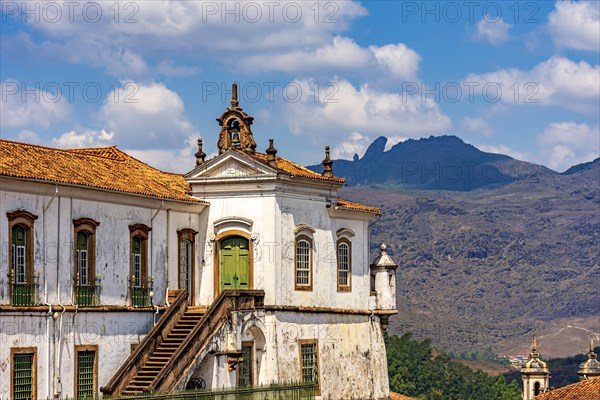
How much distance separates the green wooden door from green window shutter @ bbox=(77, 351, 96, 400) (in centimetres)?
672

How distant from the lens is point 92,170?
43.1 m

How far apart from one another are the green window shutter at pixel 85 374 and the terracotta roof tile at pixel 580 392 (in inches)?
843

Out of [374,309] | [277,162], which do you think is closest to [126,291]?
[277,162]

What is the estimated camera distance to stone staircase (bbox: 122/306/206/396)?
3997 centimetres

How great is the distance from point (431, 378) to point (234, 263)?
113486 millimetres

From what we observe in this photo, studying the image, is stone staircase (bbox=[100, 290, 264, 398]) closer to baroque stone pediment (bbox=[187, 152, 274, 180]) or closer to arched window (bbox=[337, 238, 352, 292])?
baroque stone pediment (bbox=[187, 152, 274, 180])

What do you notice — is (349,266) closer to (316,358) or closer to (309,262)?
(309,262)

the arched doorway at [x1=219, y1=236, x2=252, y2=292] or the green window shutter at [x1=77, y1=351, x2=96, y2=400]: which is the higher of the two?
the arched doorway at [x1=219, y1=236, x2=252, y2=292]

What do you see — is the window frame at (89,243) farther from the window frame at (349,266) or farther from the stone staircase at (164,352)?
the window frame at (349,266)

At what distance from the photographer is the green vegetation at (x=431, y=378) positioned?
504 ft

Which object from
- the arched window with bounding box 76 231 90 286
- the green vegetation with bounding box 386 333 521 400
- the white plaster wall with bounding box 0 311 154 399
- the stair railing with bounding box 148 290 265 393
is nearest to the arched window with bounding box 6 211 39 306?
the white plaster wall with bounding box 0 311 154 399

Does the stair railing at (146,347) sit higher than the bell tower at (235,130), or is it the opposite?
the bell tower at (235,130)

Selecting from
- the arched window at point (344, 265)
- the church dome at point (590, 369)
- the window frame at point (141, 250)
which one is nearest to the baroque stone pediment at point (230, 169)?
the window frame at point (141, 250)

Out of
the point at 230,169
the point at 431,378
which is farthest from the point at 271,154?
the point at 431,378
